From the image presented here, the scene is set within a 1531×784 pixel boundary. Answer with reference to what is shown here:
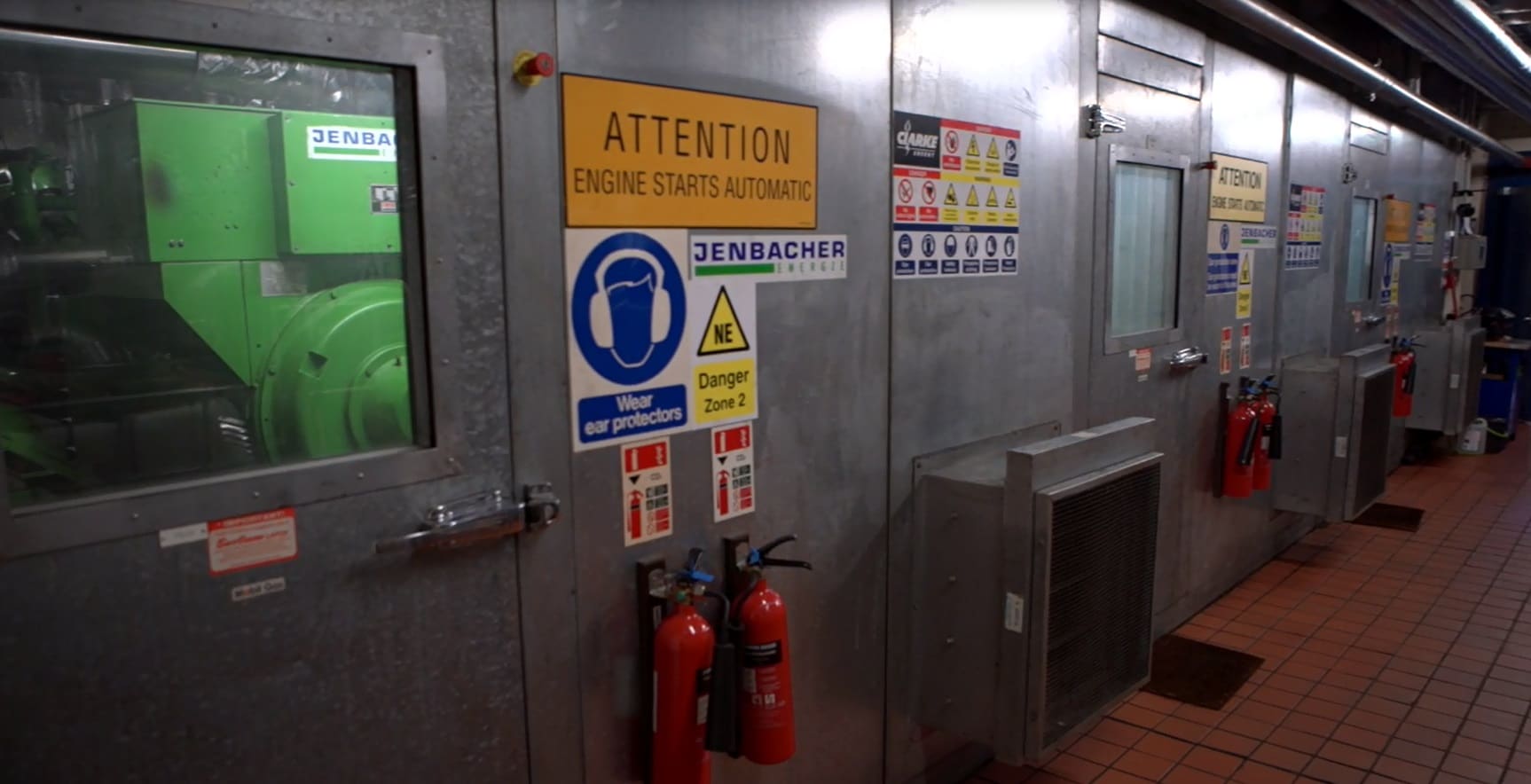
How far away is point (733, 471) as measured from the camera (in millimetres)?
2119

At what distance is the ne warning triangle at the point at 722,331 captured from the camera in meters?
2.03

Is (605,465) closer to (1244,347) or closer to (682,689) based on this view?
(682,689)

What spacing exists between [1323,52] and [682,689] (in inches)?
142

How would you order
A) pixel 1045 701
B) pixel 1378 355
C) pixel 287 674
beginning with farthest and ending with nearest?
pixel 1378 355
pixel 1045 701
pixel 287 674

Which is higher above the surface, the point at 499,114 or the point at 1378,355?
the point at 499,114

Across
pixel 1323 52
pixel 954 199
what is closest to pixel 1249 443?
pixel 1323 52

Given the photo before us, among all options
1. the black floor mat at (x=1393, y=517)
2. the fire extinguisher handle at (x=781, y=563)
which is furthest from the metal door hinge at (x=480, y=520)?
the black floor mat at (x=1393, y=517)

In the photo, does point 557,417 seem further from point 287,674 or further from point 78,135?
point 78,135

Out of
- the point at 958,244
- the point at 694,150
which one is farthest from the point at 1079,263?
the point at 694,150

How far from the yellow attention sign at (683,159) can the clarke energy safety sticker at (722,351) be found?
0.14 meters

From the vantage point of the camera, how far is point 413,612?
1.63 metres

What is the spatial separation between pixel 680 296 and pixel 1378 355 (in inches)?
162

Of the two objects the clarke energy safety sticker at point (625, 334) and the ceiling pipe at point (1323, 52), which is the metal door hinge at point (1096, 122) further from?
the clarke energy safety sticker at point (625, 334)

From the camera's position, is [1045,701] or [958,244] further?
[958,244]
